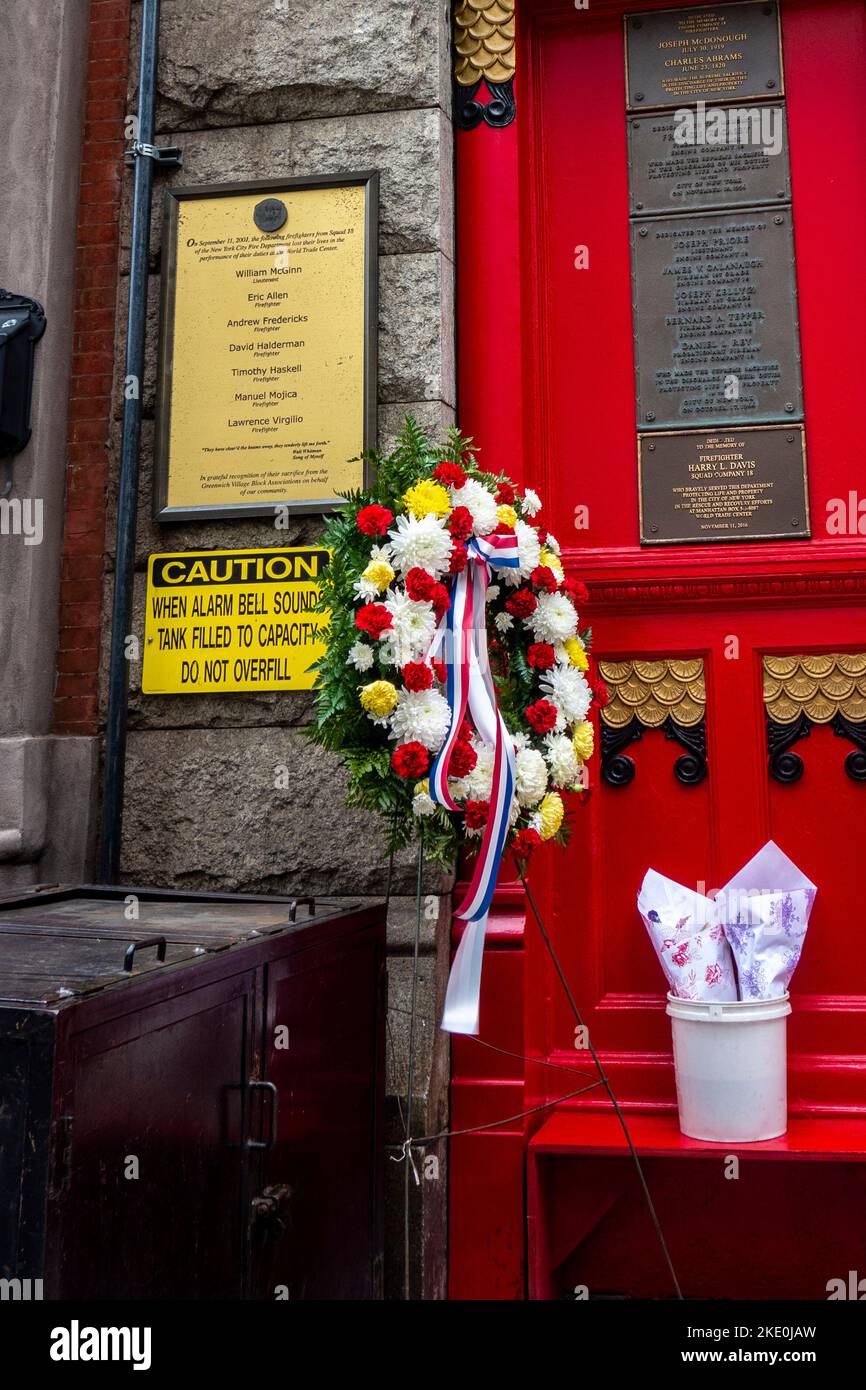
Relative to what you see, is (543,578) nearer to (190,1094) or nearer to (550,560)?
(550,560)

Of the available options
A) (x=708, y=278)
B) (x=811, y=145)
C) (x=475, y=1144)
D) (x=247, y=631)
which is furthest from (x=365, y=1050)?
(x=811, y=145)

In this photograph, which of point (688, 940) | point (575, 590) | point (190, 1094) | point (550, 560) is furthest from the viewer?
point (688, 940)

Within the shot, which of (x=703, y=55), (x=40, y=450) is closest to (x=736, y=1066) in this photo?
(x=40, y=450)

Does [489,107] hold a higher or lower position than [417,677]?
higher

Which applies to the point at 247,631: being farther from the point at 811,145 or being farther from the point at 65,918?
the point at 811,145

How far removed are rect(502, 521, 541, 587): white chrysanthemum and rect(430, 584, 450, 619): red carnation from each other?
0.83 ft

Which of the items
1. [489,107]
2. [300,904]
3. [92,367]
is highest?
[489,107]

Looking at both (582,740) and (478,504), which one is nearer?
(478,504)

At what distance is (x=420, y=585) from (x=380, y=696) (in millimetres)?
296

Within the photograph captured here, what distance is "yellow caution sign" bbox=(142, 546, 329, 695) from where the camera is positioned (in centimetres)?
393

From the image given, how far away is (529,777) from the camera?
3.01 metres

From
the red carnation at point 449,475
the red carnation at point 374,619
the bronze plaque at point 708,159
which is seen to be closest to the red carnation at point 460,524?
the red carnation at point 449,475

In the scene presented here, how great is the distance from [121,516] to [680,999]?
2.44 m

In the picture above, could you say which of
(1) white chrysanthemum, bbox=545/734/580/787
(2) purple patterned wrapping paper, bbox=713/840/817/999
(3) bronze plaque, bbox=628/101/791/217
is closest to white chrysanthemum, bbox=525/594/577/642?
(1) white chrysanthemum, bbox=545/734/580/787
